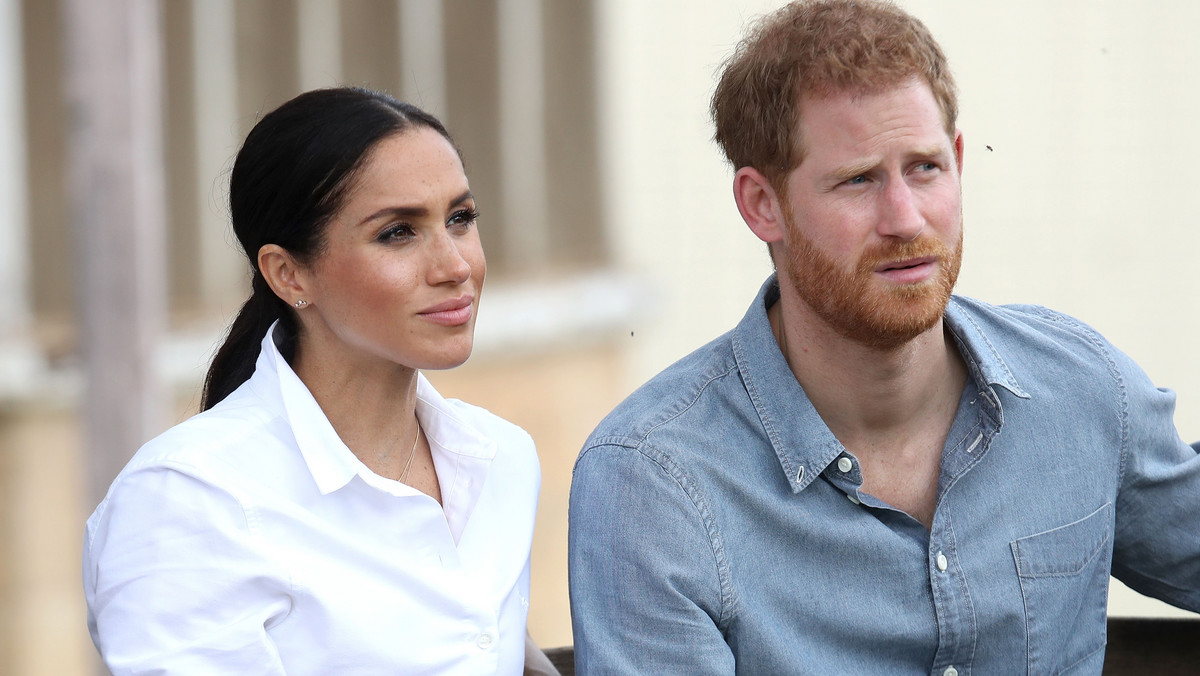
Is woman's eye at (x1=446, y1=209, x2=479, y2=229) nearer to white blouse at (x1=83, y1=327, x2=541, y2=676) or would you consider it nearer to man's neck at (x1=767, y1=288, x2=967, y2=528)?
white blouse at (x1=83, y1=327, x2=541, y2=676)

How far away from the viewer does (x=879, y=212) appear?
1.74 meters

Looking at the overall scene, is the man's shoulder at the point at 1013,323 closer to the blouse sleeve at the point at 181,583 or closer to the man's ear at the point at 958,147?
the man's ear at the point at 958,147

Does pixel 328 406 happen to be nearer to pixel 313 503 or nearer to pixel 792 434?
pixel 313 503

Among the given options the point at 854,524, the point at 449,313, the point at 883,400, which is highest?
the point at 449,313

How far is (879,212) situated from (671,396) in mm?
353

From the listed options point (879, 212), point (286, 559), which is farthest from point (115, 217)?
point (879, 212)

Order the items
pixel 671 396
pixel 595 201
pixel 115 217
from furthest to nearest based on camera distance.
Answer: pixel 595 201
pixel 115 217
pixel 671 396

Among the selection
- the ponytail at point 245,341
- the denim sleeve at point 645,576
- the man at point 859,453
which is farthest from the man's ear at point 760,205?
the ponytail at point 245,341

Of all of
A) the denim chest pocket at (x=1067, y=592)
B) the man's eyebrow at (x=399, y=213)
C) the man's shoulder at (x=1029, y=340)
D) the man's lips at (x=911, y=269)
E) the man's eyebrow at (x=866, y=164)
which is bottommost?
the denim chest pocket at (x=1067, y=592)

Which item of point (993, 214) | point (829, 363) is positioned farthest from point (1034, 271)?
point (829, 363)

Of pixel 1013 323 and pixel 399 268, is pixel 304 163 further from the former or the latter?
pixel 1013 323

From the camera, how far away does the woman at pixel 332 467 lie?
1533mm

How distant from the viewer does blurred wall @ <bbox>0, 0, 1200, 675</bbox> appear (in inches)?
136

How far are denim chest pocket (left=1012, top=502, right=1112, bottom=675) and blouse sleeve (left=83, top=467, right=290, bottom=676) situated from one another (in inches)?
36.7
